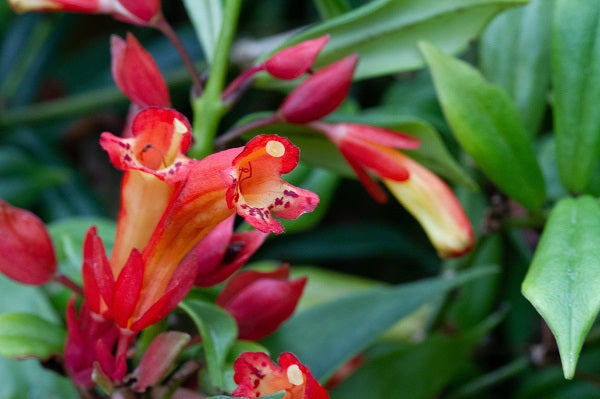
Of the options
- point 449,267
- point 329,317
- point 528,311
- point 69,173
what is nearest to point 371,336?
point 329,317

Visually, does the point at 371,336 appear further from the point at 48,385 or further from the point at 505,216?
the point at 48,385

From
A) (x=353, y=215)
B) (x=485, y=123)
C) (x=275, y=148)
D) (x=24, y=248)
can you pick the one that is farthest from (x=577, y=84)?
(x=353, y=215)

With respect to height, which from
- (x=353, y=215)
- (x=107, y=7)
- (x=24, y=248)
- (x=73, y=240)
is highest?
(x=107, y=7)

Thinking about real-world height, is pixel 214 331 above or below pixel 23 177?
above

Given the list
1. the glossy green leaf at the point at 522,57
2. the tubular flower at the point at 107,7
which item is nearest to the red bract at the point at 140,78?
the tubular flower at the point at 107,7

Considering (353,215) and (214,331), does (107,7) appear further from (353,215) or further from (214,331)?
(353,215)

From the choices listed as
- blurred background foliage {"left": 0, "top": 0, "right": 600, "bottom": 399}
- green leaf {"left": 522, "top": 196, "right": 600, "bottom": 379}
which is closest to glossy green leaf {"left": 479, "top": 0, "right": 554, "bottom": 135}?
blurred background foliage {"left": 0, "top": 0, "right": 600, "bottom": 399}

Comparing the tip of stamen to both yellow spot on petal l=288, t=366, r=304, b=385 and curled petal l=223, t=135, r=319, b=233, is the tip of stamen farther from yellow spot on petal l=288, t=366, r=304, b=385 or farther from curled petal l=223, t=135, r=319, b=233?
yellow spot on petal l=288, t=366, r=304, b=385
